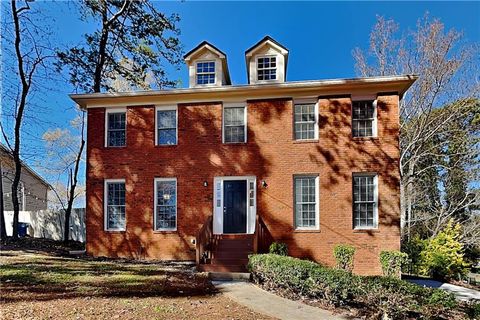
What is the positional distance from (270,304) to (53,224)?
15247 millimetres

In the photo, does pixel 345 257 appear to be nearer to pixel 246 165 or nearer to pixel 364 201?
pixel 364 201

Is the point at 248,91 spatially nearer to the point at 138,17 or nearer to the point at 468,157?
the point at 138,17

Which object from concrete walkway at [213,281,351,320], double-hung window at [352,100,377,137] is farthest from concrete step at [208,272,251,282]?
double-hung window at [352,100,377,137]

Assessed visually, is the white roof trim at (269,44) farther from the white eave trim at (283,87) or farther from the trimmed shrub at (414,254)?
the trimmed shrub at (414,254)

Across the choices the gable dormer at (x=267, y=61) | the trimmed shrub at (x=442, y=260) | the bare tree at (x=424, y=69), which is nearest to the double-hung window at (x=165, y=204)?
the gable dormer at (x=267, y=61)

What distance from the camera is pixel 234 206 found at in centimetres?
1201

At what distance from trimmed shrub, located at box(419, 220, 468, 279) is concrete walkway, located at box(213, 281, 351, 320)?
8.88m

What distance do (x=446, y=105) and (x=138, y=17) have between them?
56.9 ft

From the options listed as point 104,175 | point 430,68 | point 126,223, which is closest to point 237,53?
point 104,175

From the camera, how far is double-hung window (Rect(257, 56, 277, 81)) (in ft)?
41.9

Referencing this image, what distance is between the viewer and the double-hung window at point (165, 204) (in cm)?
1230

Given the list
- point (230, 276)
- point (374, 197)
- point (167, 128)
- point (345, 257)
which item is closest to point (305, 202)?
point (345, 257)

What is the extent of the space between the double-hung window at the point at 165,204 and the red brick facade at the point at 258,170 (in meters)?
0.20

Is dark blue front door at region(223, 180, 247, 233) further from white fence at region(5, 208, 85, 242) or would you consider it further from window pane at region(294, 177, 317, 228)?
white fence at region(5, 208, 85, 242)
